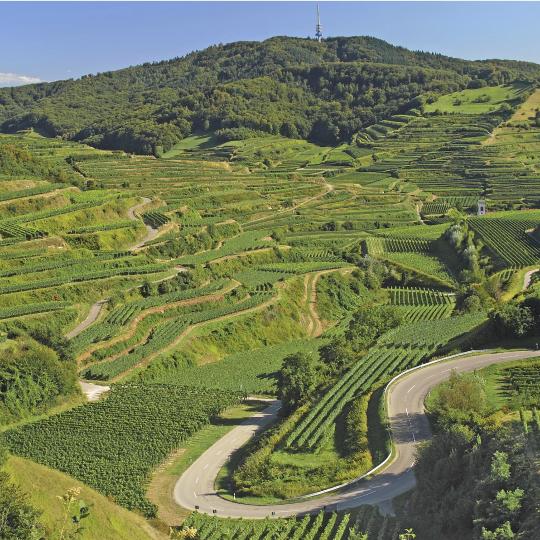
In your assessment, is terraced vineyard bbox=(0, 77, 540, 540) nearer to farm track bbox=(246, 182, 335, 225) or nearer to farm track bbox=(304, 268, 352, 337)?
farm track bbox=(304, 268, 352, 337)

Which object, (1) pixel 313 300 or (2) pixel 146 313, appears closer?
(2) pixel 146 313

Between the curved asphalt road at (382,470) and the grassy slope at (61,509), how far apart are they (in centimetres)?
613

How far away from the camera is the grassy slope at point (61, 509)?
2778 centimetres

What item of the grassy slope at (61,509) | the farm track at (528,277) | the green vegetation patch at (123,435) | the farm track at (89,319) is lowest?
the green vegetation patch at (123,435)

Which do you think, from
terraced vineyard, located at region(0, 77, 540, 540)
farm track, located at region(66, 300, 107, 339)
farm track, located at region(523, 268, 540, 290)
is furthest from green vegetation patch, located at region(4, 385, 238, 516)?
farm track, located at region(523, 268, 540, 290)

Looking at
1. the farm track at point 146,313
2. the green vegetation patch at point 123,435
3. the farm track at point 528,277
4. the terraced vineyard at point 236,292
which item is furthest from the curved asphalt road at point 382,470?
the farm track at point 528,277

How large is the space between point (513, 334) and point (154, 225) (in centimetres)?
6621

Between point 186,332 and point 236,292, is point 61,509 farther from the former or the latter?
point 236,292

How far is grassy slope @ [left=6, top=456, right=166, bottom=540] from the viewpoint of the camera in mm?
27781

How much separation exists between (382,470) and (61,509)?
17742 millimetres

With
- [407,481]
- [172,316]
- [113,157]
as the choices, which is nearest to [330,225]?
[172,316]

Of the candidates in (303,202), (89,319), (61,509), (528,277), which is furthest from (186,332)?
(303,202)

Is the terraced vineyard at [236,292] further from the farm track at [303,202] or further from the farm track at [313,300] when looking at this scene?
the farm track at [303,202]

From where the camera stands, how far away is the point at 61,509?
28.8m
